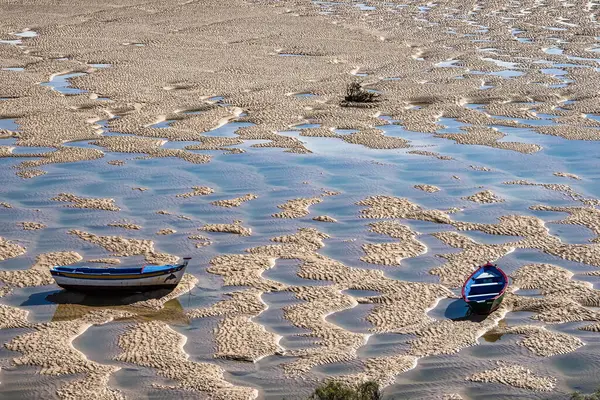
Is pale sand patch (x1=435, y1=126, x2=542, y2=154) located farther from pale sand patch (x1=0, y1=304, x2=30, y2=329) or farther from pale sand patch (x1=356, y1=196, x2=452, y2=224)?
pale sand patch (x1=0, y1=304, x2=30, y2=329)

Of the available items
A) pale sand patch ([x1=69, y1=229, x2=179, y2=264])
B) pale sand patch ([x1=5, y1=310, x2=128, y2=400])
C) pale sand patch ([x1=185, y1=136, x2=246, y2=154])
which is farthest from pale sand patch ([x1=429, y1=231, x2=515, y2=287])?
pale sand patch ([x1=185, y1=136, x2=246, y2=154])

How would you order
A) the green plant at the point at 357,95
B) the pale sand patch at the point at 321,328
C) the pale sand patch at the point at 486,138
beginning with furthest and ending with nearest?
1. the green plant at the point at 357,95
2. the pale sand patch at the point at 486,138
3. the pale sand patch at the point at 321,328

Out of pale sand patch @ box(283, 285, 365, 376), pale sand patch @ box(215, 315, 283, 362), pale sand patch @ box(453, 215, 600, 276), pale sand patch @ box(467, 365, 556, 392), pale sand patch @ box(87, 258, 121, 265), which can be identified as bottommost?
pale sand patch @ box(453, 215, 600, 276)

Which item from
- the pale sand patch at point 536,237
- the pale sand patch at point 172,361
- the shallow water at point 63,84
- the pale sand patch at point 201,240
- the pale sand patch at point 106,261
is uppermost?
the shallow water at point 63,84

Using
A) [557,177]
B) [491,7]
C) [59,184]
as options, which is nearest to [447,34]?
[491,7]

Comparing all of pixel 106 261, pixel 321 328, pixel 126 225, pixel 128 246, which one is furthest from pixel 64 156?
pixel 321 328

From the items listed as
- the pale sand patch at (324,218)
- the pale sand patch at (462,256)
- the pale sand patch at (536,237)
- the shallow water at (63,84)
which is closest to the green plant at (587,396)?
the pale sand patch at (462,256)

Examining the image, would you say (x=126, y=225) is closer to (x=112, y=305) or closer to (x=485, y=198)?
(x=112, y=305)

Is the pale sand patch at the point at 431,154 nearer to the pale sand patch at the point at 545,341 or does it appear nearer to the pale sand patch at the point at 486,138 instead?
the pale sand patch at the point at 486,138
